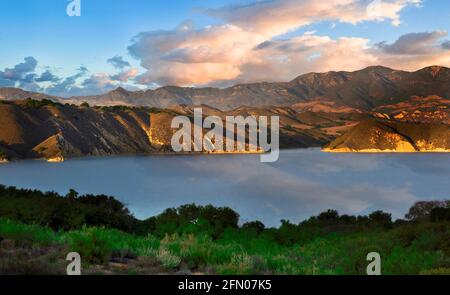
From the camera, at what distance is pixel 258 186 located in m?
115

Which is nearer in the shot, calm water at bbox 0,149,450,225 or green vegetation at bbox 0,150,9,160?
calm water at bbox 0,149,450,225

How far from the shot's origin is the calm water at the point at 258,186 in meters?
83.3

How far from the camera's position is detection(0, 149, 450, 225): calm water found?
8331cm

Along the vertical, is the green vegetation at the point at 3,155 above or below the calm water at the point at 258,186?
above

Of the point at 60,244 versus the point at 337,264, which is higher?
the point at 60,244

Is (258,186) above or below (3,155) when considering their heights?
below

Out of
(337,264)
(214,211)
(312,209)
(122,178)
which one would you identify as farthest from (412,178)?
(337,264)

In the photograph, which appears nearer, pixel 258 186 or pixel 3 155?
pixel 258 186

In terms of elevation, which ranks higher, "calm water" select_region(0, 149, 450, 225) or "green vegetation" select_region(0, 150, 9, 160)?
"green vegetation" select_region(0, 150, 9, 160)

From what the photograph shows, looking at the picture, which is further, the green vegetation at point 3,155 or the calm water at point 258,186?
the green vegetation at point 3,155

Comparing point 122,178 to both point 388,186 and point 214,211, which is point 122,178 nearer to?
point 388,186
